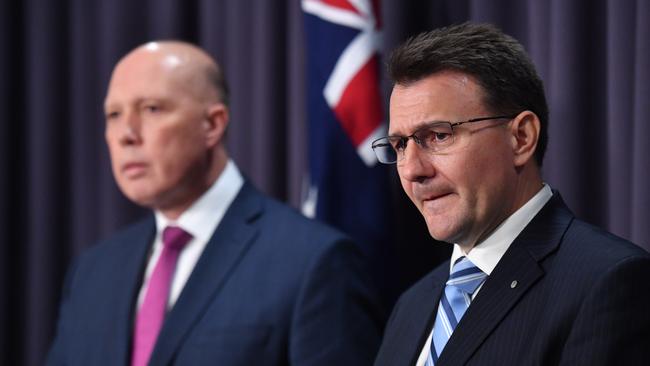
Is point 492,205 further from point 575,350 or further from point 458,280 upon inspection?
point 575,350

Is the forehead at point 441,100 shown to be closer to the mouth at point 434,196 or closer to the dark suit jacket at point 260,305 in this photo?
the mouth at point 434,196

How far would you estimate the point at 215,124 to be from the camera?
2.51m

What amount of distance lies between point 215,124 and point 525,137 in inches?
43.6

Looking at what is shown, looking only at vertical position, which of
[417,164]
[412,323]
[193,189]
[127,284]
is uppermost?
[417,164]

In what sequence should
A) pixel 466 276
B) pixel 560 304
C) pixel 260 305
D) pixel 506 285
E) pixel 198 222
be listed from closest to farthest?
1. pixel 560 304
2. pixel 506 285
3. pixel 466 276
4. pixel 260 305
5. pixel 198 222

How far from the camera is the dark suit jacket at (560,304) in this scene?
1.33 m

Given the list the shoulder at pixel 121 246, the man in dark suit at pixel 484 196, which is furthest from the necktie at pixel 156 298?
the man in dark suit at pixel 484 196

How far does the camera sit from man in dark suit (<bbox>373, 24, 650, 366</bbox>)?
1468 millimetres

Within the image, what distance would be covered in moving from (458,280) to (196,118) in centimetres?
106

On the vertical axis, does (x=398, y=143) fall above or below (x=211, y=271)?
above

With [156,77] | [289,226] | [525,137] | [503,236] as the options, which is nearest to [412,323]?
[503,236]

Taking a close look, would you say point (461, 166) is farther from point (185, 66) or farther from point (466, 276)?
point (185, 66)

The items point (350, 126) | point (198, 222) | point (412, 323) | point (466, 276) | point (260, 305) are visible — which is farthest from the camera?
point (350, 126)

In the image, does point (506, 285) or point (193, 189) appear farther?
point (193, 189)
